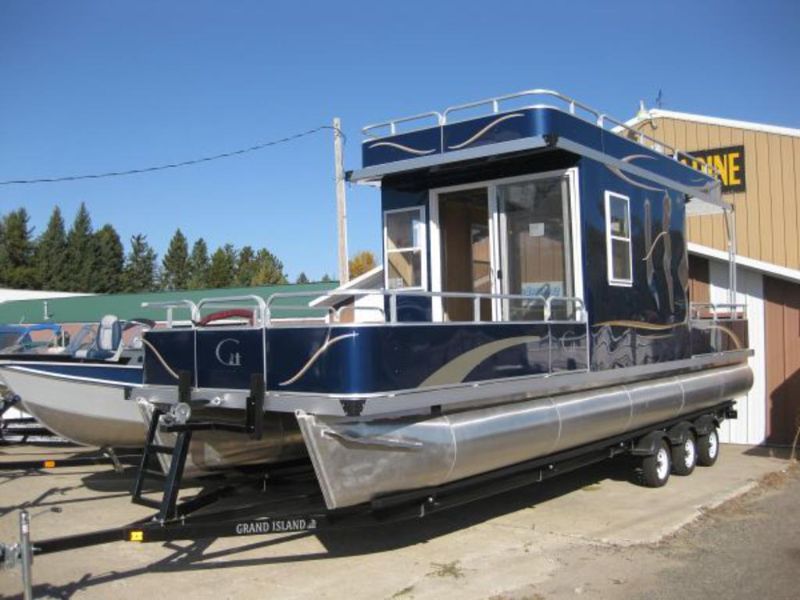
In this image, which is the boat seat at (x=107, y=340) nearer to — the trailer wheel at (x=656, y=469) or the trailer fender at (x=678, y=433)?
the trailer wheel at (x=656, y=469)

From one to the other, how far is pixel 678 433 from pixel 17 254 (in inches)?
2946

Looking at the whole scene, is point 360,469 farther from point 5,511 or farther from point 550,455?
point 5,511

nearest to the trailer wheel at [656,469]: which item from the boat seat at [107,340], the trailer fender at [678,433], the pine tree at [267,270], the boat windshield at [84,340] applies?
the trailer fender at [678,433]

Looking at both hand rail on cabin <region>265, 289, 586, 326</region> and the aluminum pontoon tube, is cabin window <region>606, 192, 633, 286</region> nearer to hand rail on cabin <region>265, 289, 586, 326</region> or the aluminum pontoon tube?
hand rail on cabin <region>265, 289, 586, 326</region>

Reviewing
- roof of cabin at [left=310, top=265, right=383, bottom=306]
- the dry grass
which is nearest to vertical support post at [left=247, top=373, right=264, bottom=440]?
the dry grass

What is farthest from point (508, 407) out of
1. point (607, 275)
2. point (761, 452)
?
point (761, 452)

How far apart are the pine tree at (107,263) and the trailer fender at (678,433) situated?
7061 centimetres

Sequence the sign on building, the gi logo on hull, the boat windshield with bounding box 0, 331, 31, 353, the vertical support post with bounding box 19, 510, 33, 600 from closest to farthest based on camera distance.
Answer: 1. the vertical support post with bounding box 19, 510, 33, 600
2. the gi logo on hull
3. the boat windshield with bounding box 0, 331, 31, 353
4. the sign on building

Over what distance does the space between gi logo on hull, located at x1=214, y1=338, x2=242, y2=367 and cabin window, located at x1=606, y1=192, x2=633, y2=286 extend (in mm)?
3946

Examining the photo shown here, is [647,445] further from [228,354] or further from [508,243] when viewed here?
[228,354]

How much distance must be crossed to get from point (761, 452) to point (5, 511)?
33.2 ft

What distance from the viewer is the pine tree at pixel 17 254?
234ft

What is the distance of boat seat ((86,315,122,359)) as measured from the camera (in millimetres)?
9352

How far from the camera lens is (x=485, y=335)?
615 centimetres
